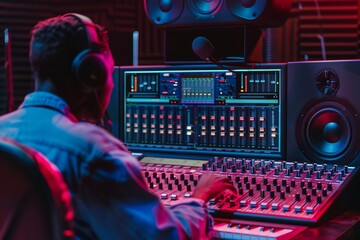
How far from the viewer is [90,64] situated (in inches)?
57.4

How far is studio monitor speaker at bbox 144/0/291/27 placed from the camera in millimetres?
2564

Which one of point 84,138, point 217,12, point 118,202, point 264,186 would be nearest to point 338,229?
point 264,186

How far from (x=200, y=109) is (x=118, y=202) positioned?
1.36m

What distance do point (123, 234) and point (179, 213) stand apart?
27 cm

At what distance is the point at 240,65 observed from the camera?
2.60 meters

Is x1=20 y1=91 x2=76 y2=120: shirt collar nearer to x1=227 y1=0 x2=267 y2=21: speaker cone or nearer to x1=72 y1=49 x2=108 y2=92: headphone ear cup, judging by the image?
x1=72 y1=49 x2=108 y2=92: headphone ear cup

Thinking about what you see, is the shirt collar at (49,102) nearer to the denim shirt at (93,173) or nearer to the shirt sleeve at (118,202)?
the denim shirt at (93,173)

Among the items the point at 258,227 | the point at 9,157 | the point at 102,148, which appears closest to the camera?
the point at 9,157

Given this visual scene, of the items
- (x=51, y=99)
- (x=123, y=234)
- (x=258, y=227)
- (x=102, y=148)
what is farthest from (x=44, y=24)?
(x=258, y=227)

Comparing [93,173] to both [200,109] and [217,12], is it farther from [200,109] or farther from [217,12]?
[217,12]

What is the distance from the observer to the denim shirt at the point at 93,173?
133 centimetres

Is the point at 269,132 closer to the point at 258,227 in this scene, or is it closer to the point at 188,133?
the point at 188,133

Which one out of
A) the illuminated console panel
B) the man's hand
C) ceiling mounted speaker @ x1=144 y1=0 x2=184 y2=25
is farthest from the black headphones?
ceiling mounted speaker @ x1=144 y1=0 x2=184 y2=25

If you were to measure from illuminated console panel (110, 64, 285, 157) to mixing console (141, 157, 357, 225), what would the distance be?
0.40ft
